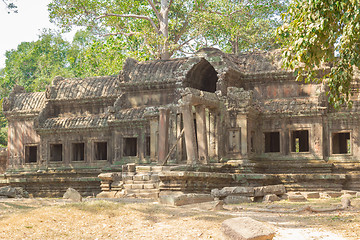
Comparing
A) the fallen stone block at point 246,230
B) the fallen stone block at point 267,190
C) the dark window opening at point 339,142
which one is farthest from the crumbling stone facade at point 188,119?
the fallen stone block at point 246,230

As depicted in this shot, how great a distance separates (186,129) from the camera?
2047cm

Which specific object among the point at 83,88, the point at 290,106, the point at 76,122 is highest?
the point at 83,88

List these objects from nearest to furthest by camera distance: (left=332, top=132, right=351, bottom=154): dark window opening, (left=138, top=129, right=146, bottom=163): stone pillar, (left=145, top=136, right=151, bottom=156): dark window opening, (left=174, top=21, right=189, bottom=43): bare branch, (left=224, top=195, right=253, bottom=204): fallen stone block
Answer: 1. (left=224, top=195, right=253, bottom=204): fallen stone block
2. (left=332, top=132, right=351, bottom=154): dark window opening
3. (left=138, top=129, right=146, bottom=163): stone pillar
4. (left=145, top=136, right=151, bottom=156): dark window opening
5. (left=174, top=21, right=189, bottom=43): bare branch

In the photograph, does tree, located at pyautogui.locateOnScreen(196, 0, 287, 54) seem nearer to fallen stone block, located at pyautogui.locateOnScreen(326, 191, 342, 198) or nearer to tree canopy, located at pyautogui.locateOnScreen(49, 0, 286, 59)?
tree canopy, located at pyautogui.locateOnScreen(49, 0, 286, 59)

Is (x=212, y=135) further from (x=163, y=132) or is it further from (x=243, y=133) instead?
(x=163, y=132)

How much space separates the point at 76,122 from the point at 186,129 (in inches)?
353

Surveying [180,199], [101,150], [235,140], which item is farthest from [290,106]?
[101,150]

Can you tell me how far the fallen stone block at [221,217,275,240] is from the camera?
28.3 feet

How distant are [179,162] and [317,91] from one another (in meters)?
6.40

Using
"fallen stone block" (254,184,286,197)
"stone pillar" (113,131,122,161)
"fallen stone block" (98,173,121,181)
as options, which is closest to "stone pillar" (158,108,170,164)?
"fallen stone block" (98,173,121,181)

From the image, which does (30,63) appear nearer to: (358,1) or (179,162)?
(179,162)

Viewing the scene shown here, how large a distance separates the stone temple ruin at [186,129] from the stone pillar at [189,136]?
39mm

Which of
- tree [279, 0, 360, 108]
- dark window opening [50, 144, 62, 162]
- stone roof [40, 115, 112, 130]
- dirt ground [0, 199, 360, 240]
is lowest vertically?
dirt ground [0, 199, 360, 240]

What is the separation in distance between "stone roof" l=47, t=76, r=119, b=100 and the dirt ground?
15.0m
